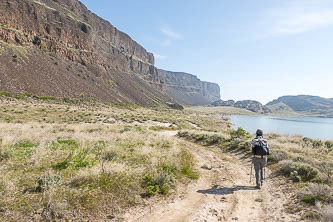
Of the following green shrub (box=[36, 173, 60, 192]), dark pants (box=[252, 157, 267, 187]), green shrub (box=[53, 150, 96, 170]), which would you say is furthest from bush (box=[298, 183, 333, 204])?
green shrub (box=[36, 173, 60, 192])

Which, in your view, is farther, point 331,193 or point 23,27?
point 23,27

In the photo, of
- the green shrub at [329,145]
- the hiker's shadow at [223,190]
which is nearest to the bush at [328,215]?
the hiker's shadow at [223,190]

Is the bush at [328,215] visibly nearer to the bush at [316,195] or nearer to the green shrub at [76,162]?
the bush at [316,195]

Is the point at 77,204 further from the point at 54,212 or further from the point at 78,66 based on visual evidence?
the point at 78,66

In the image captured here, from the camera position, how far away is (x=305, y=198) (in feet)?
18.4

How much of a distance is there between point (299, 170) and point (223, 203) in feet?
15.2

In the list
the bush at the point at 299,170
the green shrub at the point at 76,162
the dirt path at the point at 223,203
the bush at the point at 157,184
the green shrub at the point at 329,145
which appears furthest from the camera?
the green shrub at the point at 329,145

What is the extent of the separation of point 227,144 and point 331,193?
1042 centimetres

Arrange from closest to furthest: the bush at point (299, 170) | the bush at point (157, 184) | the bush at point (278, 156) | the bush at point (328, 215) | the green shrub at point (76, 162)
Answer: the bush at point (328, 215)
the bush at point (157, 184)
the green shrub at point (76, 162)
the bush at point (299, 170)
the bush at point (278, 156)

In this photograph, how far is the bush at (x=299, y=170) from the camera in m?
7.55

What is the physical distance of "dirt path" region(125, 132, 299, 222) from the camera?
16.0ft

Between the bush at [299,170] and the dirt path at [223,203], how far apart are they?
763mm

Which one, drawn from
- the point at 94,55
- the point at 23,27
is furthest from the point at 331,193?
the point at 94,55

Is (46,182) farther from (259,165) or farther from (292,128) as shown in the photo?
(292,128)
